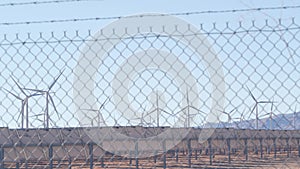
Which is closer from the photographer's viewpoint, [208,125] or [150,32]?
[150,32]

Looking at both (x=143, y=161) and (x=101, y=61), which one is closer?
(x=101, y=61)

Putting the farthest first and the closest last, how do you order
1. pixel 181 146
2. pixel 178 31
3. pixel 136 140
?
pixel 181 146
pixel 136 140
pixel 178 31

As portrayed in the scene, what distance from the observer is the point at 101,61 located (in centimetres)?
405

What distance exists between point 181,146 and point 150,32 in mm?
11066

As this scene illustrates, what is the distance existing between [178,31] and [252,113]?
105cm

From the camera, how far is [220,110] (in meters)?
4.07

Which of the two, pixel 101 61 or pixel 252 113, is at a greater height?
pixel 101 61

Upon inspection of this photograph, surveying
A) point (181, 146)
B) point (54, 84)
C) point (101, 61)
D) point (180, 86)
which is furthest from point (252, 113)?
point (181, 146)

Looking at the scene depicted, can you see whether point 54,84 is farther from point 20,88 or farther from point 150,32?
point 150,32

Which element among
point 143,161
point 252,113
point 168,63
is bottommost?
point 143,161

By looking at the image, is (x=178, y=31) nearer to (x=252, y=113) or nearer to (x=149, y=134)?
(x=252, y=113)

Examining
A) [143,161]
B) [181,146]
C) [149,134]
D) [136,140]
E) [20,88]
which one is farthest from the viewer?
[143,161]

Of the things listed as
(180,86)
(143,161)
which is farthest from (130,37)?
(143,161)

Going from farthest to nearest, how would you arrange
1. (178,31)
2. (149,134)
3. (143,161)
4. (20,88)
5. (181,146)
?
(143,161) < (181,146) < (149,134) < (20,88) < (178,31)
